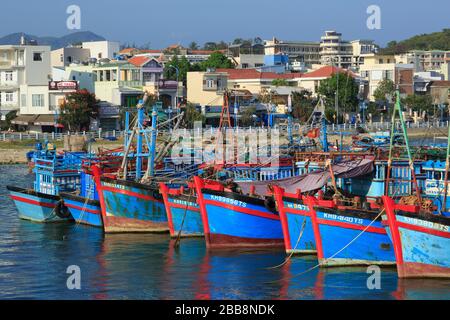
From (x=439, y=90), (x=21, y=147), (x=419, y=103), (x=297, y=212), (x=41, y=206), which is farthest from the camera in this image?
(x=439, y=90)

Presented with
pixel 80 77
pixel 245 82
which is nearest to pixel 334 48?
pixel 245 82

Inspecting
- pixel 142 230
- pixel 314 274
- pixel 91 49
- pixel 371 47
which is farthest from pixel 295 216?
pixel 371 47

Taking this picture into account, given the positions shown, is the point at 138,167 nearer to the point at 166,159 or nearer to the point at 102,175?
the point at 102,175

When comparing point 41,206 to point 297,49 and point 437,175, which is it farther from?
point 297,49

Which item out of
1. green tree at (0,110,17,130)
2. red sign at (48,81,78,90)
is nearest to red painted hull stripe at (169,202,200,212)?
red sign at (48,81,78,90)

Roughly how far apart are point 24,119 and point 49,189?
52.0 metres

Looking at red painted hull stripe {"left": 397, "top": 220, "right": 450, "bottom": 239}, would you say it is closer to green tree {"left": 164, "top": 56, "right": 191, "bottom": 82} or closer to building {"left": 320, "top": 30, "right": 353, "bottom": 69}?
green tree {"left": 164, "top": 56, "right": 191, "bottom": 82}

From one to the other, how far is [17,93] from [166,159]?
58.4m

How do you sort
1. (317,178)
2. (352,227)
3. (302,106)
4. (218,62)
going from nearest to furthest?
(352,227) → (317,178) → (302,106) → (218,62)

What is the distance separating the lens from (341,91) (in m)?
114

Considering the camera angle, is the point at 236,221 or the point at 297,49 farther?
the point at 297,49

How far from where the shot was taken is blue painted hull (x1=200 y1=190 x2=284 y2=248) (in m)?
40.6

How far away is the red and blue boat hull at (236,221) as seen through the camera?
133 feet

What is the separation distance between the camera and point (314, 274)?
36.0 metres
